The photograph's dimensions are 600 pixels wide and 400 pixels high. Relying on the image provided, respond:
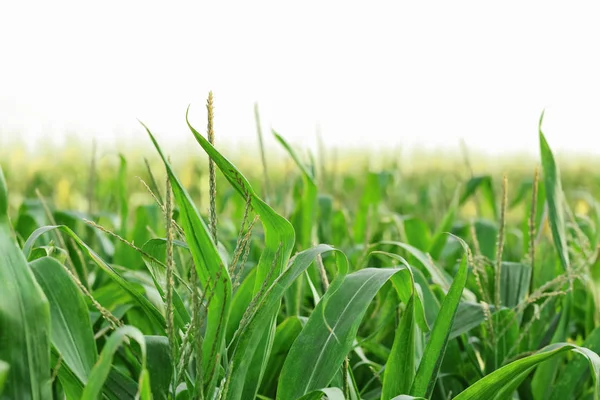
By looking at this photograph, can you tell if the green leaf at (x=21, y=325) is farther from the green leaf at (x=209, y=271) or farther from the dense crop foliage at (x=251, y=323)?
the green leaf at (x=209, y=271)

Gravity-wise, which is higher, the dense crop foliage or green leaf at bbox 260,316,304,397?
the dense crop foliage

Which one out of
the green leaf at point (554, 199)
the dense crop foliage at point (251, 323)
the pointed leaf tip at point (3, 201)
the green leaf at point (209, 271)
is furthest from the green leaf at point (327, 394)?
the green leaf at point (554, 199)

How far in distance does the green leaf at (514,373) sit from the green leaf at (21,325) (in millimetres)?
493

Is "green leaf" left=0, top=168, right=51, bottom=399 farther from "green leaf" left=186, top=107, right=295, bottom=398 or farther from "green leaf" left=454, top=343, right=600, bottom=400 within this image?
"green leaf" left=454, top=343, right=600, bottom=400

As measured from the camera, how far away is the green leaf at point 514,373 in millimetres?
855

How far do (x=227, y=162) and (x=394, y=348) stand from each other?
367mm

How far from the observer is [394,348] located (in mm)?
Answer: 984

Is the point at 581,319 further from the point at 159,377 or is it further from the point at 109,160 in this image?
the point at 109,160

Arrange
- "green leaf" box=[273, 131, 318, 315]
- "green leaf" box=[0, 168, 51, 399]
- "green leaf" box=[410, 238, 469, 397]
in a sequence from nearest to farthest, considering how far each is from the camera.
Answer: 1. "green leaf" box=[0, 168, 51, 399]
2. "green leaf" box=[410, 238, 469, 397]
3. "green leaf" box=[273, 131, 318, 315]

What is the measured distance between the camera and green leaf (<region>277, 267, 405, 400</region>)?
90 cm

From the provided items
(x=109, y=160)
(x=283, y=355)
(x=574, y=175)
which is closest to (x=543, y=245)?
(x=283, y=355)

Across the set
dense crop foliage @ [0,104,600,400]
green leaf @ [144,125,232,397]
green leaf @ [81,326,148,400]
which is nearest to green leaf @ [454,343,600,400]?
dense crop foliage @ [0,104,600,400]

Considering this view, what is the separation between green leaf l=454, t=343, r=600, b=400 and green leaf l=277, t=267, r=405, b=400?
0.16 meters

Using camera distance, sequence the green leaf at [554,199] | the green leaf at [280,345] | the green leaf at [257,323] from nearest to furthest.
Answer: the green leaf at [257,323] → the green leaf at [280,345] → the green leaf at [554,199]
